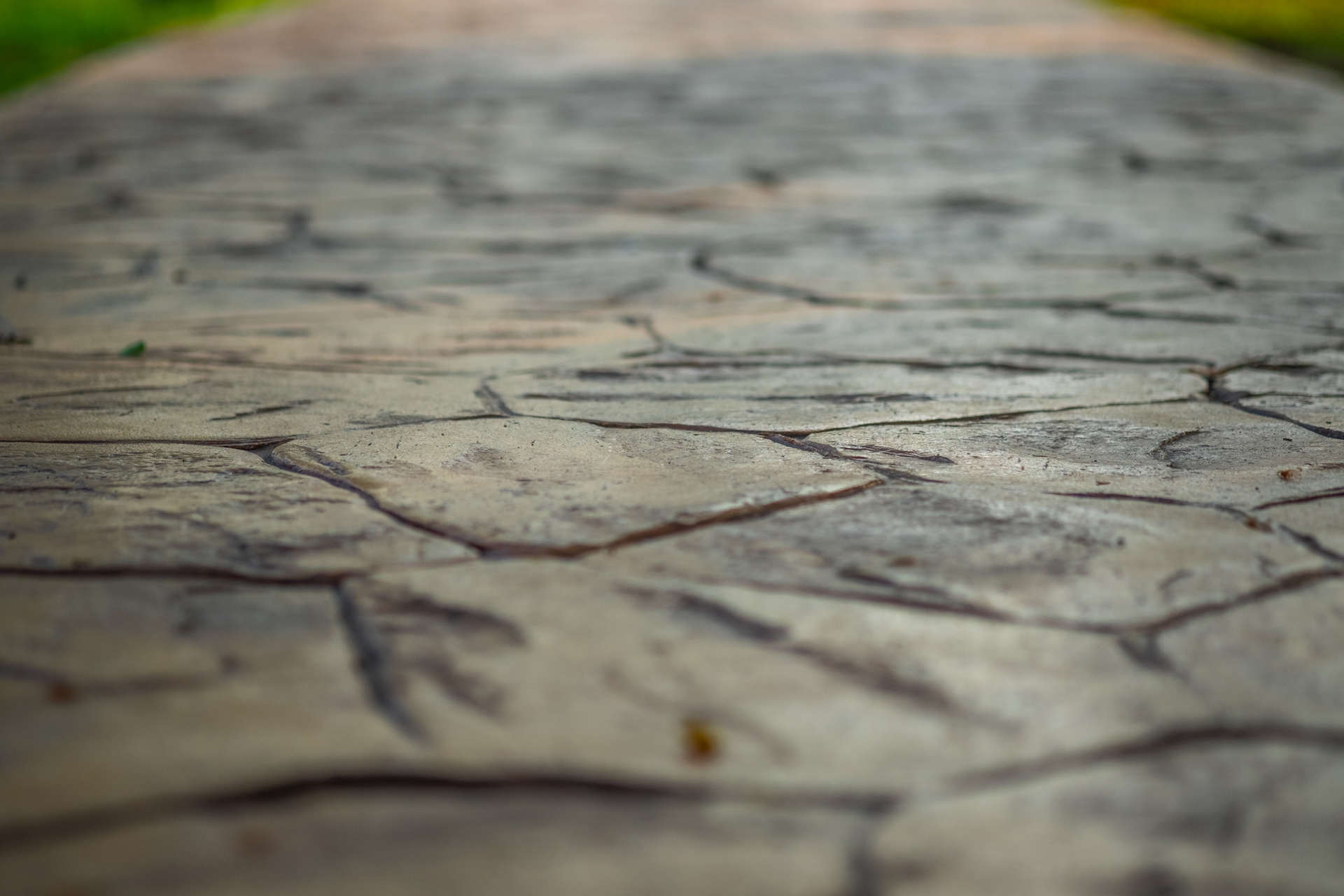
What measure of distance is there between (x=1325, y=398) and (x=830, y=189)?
2431 mm

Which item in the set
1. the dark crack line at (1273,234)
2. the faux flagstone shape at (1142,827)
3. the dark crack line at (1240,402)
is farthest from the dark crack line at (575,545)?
the dark crack line at (1273,234)

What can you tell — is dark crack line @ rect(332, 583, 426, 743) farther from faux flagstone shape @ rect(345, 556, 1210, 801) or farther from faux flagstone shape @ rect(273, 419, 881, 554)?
faux flagstone shape @ rect(273, 419, 881, 554)

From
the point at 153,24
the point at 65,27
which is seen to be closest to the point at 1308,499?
the point at 65,27

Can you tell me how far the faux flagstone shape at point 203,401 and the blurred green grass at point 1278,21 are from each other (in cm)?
755

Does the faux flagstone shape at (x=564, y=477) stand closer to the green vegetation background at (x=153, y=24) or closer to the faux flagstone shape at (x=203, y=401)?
the faux flagstone shape at (x=203, y=401)

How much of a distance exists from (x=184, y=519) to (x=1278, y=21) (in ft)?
34.0

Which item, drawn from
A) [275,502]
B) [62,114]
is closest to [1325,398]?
[275,502]

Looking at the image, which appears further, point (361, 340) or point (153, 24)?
point (153, 24)

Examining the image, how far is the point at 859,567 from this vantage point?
149cm

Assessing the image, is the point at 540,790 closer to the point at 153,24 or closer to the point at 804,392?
the point at 804,392

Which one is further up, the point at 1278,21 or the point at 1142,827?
the point at 1278,21

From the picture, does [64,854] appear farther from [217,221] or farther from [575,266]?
[217,221]

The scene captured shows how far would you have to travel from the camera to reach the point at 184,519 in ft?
5.29

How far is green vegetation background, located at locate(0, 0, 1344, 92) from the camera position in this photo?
8406 mm
